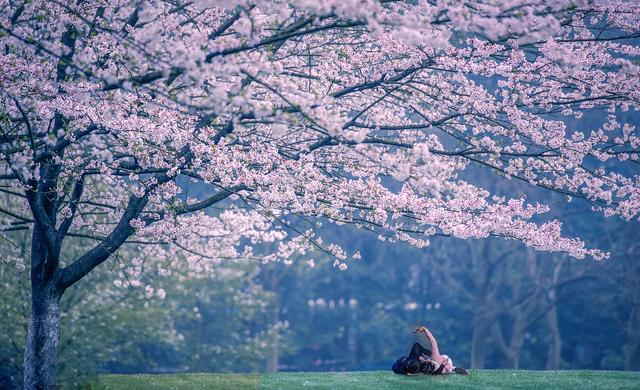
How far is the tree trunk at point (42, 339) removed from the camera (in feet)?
34.9

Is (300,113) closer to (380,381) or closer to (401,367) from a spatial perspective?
(380,381)

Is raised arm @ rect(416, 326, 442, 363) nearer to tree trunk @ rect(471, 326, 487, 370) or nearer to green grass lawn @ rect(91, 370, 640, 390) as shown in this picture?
green grass lawn @ rect(91, 370, 640, 390)

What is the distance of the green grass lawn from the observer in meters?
11.2

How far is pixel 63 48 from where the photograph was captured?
31.0 ft

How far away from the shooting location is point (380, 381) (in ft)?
38.9

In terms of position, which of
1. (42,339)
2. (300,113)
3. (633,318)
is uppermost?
(300,113)

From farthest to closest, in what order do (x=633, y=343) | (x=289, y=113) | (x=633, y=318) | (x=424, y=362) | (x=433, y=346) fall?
(x=633, y=318), (x=633, y=343), (x=433, y=346), (x=424, y=362), (x=289, y=113)

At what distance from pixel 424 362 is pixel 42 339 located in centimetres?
674

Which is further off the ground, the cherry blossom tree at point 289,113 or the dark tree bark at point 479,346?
the cherry blossom tree at point 289,113

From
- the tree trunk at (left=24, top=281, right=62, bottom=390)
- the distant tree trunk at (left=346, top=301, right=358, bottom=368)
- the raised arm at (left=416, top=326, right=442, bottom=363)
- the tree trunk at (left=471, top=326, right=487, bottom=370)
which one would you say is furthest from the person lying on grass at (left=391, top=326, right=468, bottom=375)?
the distant tree trunk at (left=346, top=301, right=358, bottom=368)

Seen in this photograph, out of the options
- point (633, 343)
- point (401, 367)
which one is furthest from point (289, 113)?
point (633, 343)

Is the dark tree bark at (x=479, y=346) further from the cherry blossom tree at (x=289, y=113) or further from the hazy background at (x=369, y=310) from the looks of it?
the cherry blossom tree at (x=289, y=113)

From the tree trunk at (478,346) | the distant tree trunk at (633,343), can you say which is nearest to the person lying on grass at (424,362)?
the tree trunk at (478,346)

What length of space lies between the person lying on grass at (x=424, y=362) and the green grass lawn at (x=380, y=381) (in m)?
0.26
